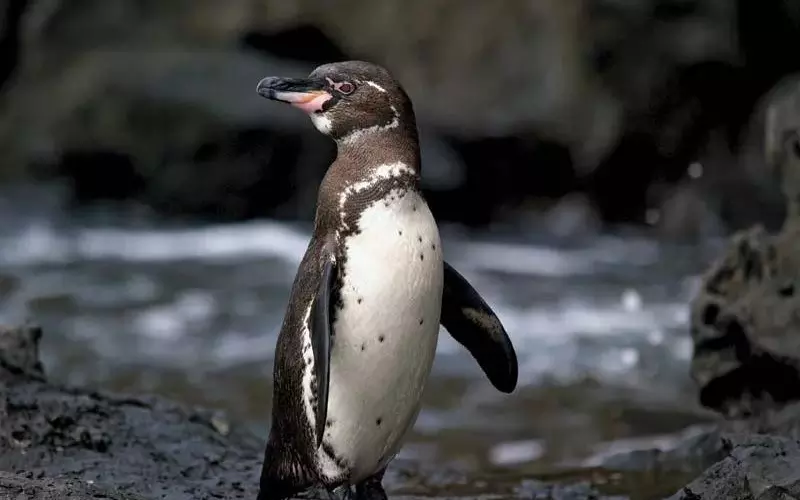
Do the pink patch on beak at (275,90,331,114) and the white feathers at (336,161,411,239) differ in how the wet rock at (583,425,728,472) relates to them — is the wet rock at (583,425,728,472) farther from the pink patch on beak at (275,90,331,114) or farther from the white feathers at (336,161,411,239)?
the pink patch on beak at (275,90,331,114)

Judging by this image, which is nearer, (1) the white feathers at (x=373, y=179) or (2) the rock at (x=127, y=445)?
(1) the white feathers at (x=373, y=179)

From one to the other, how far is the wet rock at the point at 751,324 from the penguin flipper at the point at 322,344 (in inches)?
109

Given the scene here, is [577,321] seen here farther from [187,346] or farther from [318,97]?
[318,97]

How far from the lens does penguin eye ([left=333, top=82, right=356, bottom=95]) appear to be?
10.6ft

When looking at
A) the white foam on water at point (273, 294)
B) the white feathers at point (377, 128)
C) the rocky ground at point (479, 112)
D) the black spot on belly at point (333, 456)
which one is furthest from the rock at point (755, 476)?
the rocky ground at point (479, 112)

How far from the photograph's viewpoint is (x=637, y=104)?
48.9ft

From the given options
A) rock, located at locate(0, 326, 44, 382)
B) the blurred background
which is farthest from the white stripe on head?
the blurred background

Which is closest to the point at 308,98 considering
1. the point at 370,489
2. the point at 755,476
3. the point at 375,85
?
the point at 375,85

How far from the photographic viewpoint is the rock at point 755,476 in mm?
2943

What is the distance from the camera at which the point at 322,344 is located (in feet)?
9.98

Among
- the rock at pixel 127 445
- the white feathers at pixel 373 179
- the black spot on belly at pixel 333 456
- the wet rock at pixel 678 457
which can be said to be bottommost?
the rock at pixel 127 445

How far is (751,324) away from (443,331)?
14.3 ft

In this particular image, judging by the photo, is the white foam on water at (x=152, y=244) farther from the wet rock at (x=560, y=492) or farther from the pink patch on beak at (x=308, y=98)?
the pink patch on beak at (x=308, y=98)

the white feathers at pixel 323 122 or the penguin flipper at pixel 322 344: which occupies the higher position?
the white feathers at pixel 323 122
